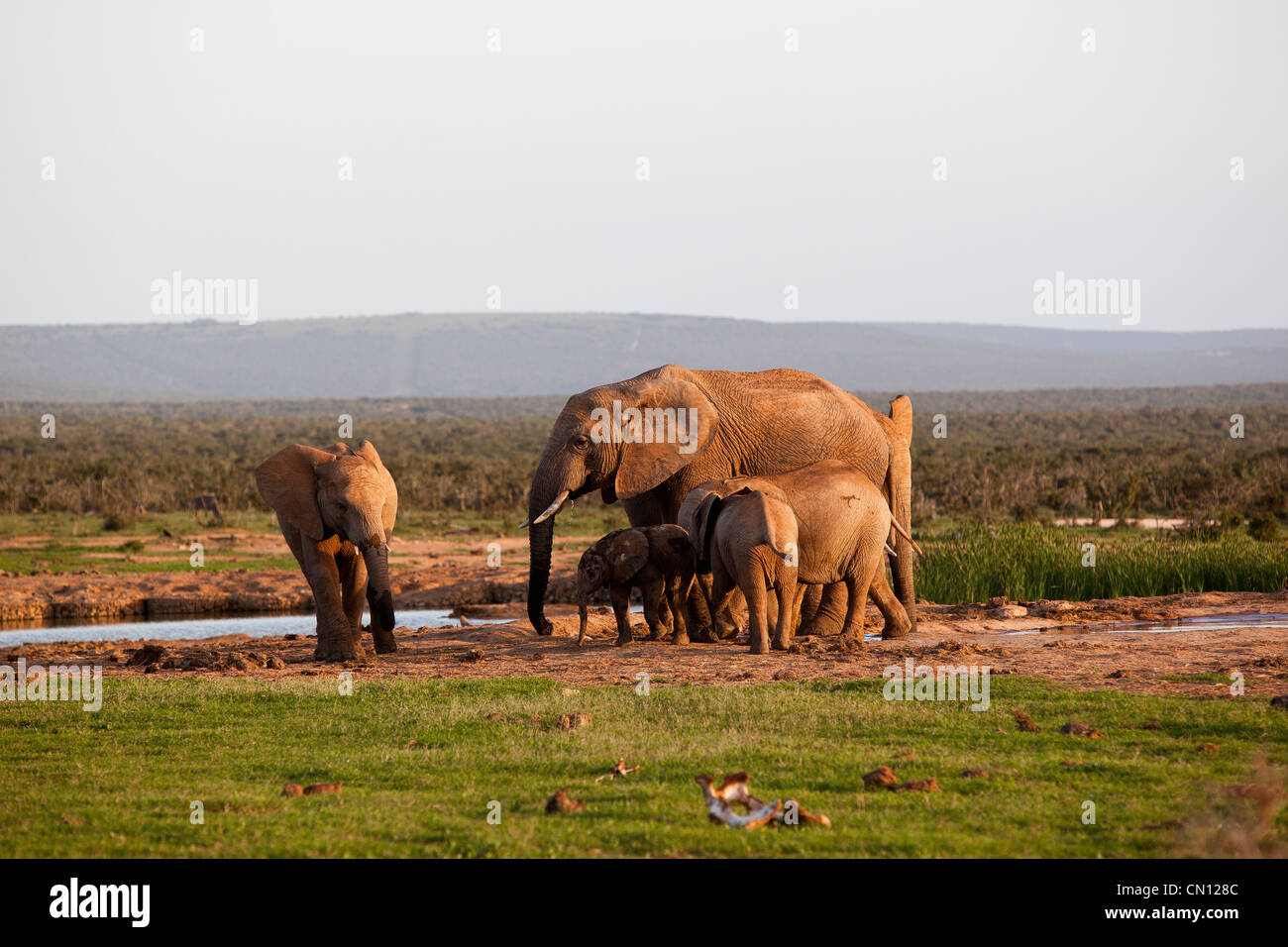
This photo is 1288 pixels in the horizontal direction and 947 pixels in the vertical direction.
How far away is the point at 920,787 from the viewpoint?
8.71 metres

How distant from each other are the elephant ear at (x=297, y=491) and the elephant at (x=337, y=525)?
0.01m

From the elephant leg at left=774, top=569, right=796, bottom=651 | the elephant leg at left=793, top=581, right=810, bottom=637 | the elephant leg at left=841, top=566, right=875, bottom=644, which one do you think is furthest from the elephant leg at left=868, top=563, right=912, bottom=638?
the elephant leg at left=774, top=569, right=796, bottom=651

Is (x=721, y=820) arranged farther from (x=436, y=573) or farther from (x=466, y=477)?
(x=466, y=477)

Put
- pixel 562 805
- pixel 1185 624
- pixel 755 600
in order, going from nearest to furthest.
A: 1. pixel 562 805
2. pixel 755 600
3. pixel 1185 624

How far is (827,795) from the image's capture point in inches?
338

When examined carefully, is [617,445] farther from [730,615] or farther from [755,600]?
[755,600]

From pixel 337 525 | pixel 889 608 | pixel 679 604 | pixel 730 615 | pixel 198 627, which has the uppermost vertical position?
pixel 337 525

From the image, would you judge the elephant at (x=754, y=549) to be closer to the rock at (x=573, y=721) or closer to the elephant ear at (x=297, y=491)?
the rock at (x=573, y=721)

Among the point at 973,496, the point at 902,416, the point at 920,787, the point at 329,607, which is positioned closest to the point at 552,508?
the point at 329,607

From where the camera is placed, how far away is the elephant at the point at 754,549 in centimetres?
1455

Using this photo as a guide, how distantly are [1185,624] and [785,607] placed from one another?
582 centimetres

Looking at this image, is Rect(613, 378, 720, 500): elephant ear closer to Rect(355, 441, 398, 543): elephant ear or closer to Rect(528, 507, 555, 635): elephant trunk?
Rect(528, 507, 555, 635): elephant trunk
